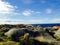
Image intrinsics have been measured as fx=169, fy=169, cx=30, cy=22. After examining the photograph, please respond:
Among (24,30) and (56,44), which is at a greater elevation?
(24,30)

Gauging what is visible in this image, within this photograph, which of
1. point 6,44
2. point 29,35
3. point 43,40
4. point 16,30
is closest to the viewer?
point 6,44

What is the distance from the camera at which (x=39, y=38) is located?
22406mm

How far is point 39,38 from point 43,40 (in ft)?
2.63

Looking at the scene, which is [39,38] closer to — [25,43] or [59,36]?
[25,43]

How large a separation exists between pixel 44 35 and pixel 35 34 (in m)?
1.31

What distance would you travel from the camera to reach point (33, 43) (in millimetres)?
20719

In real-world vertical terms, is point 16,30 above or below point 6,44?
above

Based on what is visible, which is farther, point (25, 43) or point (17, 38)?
point (17, 38)

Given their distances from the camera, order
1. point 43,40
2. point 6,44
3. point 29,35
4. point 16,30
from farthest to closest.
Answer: point 16,30
point 29,35
point 43,40
point 6,44

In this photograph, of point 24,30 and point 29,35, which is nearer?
point 29,35

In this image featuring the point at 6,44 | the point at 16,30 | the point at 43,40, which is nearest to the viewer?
the point at 6,44

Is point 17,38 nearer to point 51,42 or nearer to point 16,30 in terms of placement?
point 16,30

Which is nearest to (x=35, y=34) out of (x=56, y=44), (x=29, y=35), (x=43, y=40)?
(x=29, y=35)

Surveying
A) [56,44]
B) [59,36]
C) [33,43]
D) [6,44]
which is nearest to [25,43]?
[33,43]
